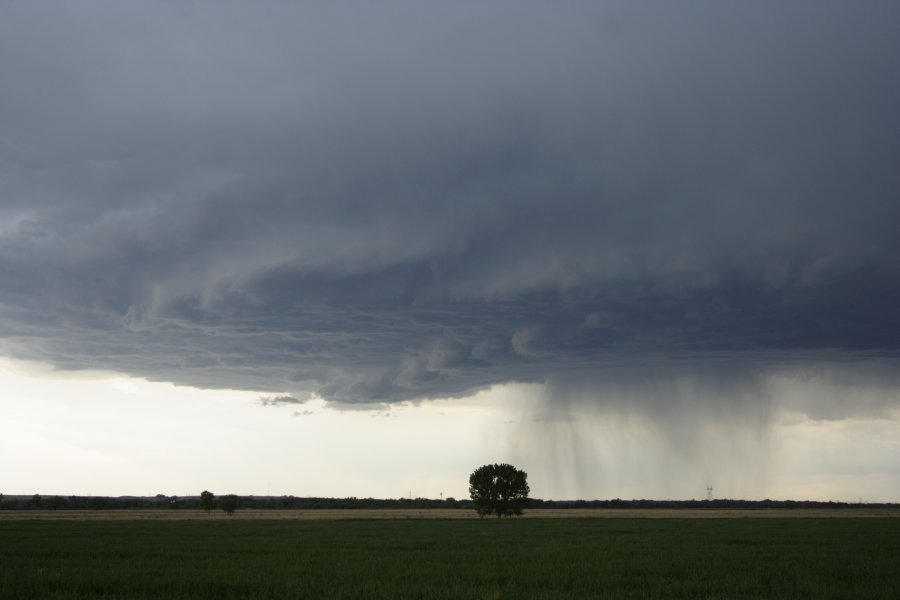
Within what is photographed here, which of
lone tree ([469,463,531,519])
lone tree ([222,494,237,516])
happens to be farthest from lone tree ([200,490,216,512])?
lone tree ([469,463,531,519])

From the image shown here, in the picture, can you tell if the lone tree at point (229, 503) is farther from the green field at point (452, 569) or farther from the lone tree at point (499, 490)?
the green field at point (452, 569)

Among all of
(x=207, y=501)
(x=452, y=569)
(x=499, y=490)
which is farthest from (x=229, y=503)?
(x=452, y=569)

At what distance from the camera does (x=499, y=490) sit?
128875 millimetres

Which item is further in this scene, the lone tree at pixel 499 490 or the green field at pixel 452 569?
the lone tree at pixel 499 490

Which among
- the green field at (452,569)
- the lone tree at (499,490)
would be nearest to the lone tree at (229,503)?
the lone tree at (499,490)

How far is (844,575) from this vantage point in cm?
3309

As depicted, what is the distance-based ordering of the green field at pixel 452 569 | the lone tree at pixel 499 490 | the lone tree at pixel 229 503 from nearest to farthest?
the green field at pixel 452 569 < the lone tree at pixel 499 490 < the lone tree at pixel 229 503

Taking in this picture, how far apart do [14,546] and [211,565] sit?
22.3m

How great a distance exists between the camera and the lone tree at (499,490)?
422 feet

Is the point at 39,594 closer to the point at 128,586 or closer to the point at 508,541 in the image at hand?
the point at 128,586

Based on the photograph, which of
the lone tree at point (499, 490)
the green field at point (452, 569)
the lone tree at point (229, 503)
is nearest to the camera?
the green field at point (452, 569)

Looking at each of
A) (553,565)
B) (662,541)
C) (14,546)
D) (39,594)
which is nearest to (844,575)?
(553,565)

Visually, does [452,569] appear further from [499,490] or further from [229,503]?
[229,503]

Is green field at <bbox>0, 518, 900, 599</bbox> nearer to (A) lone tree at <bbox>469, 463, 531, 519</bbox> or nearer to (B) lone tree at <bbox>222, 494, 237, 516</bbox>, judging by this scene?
(A) lone tree at <bbox>469, 463, 531, 519</bbox>
